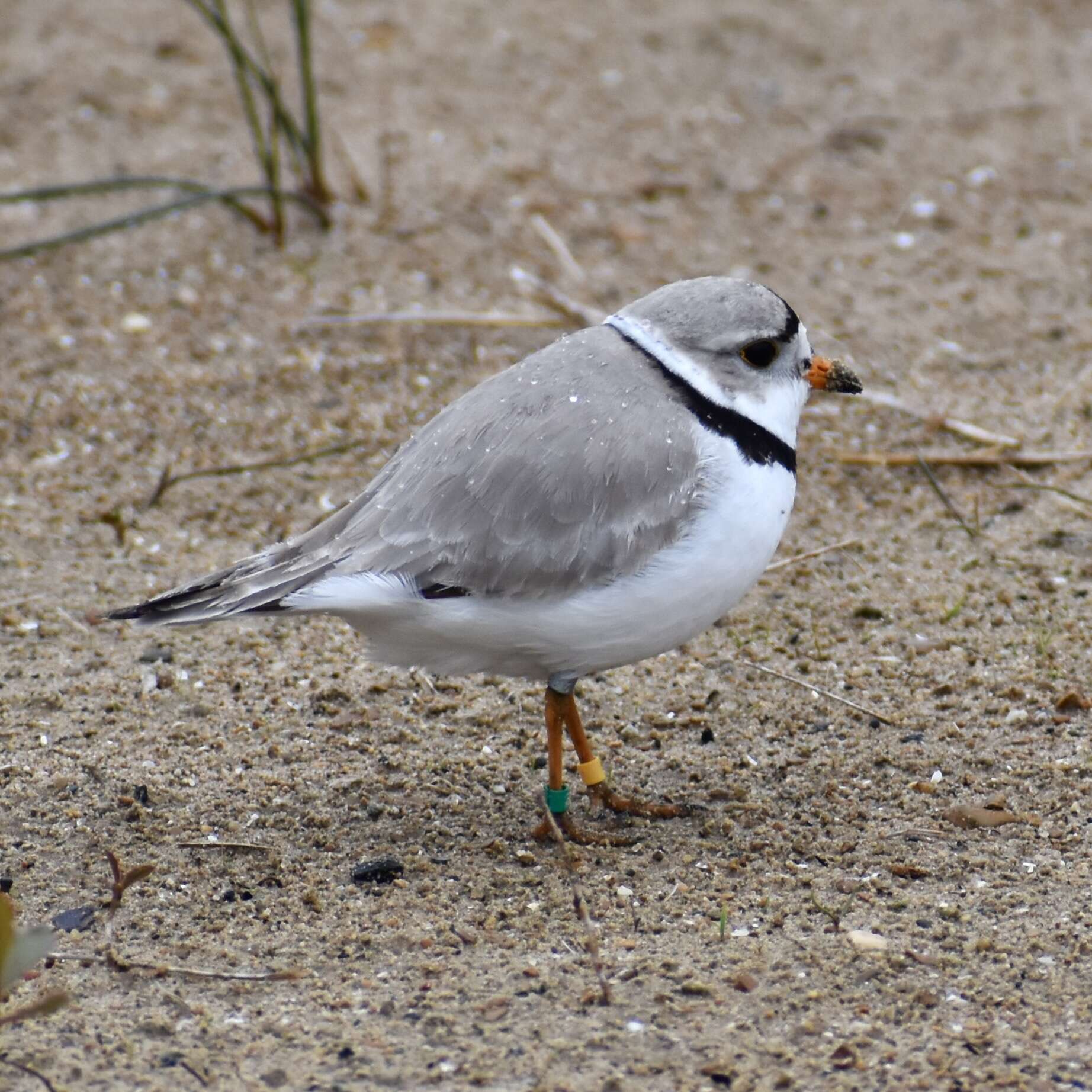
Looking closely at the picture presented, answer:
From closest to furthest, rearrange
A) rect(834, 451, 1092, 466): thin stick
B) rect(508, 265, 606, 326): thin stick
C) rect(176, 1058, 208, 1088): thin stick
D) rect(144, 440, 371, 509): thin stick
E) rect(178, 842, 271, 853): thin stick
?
rect(176, 1058, 208, 1088): thin stick, rect(178, 842, 271, 853): thin stick, rect(144, 440, 371, 509): thin stick, rect(834, 451, 1092, 466): thin stick, rect(508, 265, 606, 326): thin stick

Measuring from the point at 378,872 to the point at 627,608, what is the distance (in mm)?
842

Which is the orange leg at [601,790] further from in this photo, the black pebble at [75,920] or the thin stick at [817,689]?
the black pebble at [75,920]

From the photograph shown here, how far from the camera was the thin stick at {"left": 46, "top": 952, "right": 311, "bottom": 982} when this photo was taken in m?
3.03

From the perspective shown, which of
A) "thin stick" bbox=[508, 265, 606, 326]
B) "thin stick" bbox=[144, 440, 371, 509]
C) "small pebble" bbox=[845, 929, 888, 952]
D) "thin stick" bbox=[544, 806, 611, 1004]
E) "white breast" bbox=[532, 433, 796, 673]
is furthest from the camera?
"thin stick" bbox=[508, 265, 606, 326]

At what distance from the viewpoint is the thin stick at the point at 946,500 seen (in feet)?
15.1

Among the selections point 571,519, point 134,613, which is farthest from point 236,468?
point 571,519

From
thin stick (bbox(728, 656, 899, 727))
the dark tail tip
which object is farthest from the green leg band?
the dark tail tip

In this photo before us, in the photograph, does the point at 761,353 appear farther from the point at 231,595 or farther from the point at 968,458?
the point at 968,458

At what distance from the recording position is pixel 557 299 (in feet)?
19.0

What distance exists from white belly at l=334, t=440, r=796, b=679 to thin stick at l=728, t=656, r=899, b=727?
2.61 feet

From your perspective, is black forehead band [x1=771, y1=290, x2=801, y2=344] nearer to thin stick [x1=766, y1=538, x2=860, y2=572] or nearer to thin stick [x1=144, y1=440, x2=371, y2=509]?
thin stick [x1=766, y1=538, x2=860, y2=572]

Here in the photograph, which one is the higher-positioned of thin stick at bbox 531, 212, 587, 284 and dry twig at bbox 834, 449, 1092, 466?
thin stick at bbox 531, 212, 587, 284

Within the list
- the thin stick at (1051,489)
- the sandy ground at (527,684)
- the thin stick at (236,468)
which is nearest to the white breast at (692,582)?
the sandy ground at (527,684)

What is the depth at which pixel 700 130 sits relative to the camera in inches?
287
